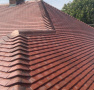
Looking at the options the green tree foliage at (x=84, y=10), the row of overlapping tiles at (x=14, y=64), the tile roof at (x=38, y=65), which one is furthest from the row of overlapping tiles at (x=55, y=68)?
the green tree foliage at (x=84, y=10)

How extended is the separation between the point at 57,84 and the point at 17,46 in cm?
143

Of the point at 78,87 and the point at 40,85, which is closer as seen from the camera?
the point at 40,85

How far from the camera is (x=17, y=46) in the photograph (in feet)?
11.0

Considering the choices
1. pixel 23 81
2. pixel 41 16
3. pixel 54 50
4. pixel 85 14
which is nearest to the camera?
pixel 23 81

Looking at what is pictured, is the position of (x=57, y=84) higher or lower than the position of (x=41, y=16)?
lower

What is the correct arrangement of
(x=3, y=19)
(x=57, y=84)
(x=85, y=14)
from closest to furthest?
(x=57, y=84) → (x=3, y=19) → (x=85, y=14)

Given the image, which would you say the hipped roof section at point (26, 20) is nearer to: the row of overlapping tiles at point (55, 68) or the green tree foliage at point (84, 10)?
the row of overlapping tiles at point (55, 68)

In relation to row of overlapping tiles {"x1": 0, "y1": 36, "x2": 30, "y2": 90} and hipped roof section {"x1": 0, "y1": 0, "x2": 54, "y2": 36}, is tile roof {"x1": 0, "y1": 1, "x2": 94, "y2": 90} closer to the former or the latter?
row of overlapping tiles {"x1": 0, "y1": 36, "x2": 30, "y2": 90}

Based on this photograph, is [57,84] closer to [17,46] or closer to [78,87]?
[78,87]

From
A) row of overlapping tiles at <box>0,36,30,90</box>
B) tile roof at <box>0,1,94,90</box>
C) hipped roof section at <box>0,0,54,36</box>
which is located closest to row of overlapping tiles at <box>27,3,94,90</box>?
tile roof at <box>0,1,94,90</box>

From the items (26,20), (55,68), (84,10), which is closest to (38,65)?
(55,68)

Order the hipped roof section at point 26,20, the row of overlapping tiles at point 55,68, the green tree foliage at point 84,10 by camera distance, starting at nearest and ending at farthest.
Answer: the row of overlapping tiles at point 55,68 → the hipped roof section at point 26,20 → the green tree foliage at point 84,10

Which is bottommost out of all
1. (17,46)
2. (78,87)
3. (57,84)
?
(78,87)

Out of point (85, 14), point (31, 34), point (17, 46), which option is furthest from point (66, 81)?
point (85, 14)
